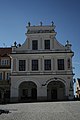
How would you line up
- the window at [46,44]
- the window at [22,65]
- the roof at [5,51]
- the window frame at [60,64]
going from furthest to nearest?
the roof at [5,51] → the window at [46,44] → the window at [22,65] → the window frame at [60,64]

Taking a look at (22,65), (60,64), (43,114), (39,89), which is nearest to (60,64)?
(60,64)

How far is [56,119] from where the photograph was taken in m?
13.0

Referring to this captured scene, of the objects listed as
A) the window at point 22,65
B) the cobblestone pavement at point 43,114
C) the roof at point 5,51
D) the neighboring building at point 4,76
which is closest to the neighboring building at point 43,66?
the window at point 22,65

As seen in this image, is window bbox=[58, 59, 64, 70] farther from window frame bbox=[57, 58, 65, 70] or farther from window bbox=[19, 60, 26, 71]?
window bbox=[19, 60, 26, 71]

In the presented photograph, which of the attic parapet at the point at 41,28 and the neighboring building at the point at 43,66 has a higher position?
the attic parapet at the point at 41,28

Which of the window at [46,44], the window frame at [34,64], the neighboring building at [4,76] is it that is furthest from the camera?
the neighboring building at [4,76]

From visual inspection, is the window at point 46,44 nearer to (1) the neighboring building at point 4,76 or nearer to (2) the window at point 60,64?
(2) the window at point 60,64

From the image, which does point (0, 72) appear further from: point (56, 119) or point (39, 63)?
point (56, 119)

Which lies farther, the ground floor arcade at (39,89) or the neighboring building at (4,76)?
the neighboring building at (4,76)

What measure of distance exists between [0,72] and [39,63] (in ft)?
34.1

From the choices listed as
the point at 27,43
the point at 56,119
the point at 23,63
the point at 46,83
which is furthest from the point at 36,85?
the point at 56,119

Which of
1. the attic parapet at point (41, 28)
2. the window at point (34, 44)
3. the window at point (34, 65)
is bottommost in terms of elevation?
the window at point (34, 65)

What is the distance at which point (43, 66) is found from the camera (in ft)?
144

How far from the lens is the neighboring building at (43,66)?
43312 millimetres
